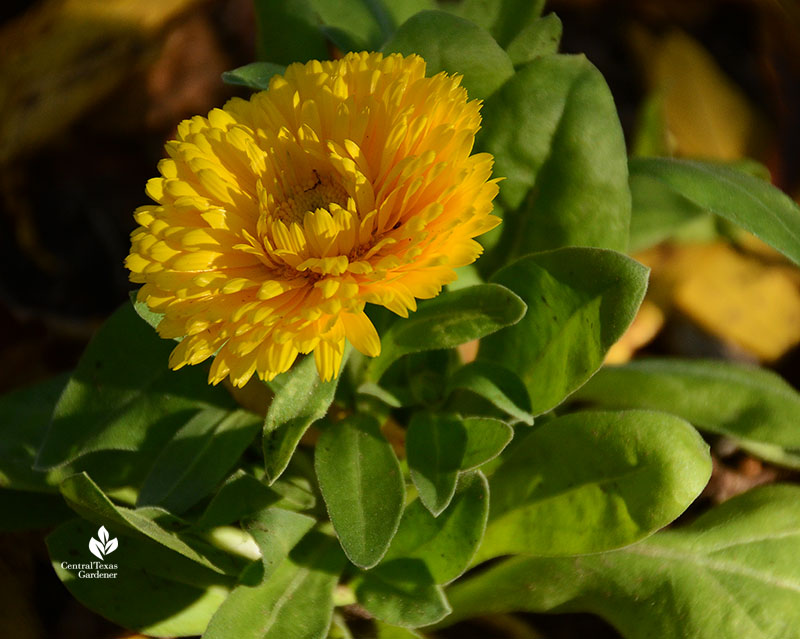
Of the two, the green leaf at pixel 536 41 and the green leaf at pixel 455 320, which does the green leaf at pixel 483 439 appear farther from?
the green leaf at pixel 536 41

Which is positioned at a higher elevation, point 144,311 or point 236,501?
point 144,311

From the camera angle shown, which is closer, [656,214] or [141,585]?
[141,585]

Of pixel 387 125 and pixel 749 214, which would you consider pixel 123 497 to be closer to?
pixel 387 125

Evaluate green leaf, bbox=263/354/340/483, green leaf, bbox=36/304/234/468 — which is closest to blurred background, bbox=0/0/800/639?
green leaf, bbox=36/304/234/468

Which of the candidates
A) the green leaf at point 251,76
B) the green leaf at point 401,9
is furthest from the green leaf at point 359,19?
the green leaf at point 251,76

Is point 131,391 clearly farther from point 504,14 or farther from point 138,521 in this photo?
point 504,14

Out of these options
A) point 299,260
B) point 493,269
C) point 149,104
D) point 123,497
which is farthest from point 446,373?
point 149,104

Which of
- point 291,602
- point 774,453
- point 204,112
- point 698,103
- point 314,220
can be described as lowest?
point 774,453
